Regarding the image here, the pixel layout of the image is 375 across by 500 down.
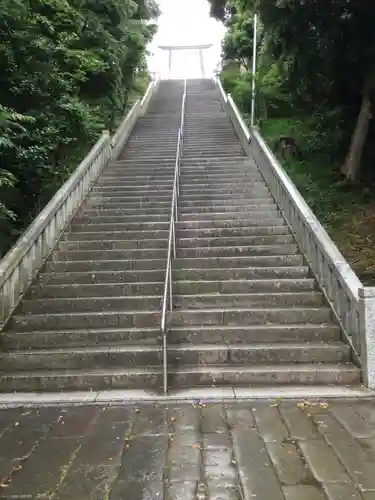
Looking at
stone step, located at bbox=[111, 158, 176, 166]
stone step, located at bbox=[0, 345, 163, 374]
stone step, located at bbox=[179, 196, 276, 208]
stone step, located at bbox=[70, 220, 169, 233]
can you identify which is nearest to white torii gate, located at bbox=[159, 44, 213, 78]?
stone step, located at bbox=[111, 158, 176, 166]

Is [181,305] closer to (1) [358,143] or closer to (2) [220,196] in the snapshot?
(2) [220,196]

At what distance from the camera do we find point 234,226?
28.7 ft

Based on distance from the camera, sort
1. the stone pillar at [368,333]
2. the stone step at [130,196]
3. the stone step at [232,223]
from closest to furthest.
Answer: the stone pillar at [368,333], the stone step at [232,223], the stone step at [130,196]

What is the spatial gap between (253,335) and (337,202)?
5.25 metres

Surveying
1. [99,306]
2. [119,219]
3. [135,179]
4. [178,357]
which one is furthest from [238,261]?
[135,179]

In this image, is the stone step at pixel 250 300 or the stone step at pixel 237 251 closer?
the stone step at pixel 250 300

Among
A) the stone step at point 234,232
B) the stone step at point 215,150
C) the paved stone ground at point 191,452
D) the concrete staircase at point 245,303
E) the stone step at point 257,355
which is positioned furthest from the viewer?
the stone step at point 215,150

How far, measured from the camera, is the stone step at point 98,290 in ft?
22.5

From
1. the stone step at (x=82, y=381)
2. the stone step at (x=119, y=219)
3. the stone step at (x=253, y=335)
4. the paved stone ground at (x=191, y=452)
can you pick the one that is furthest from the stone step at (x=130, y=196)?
the paved stone ground at (x=191, y=452)

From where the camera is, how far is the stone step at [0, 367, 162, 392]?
17.1ft

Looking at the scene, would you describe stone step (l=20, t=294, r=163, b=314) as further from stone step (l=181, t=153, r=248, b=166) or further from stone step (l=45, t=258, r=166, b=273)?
stone step (l=181, t=153, r=248, b=166)

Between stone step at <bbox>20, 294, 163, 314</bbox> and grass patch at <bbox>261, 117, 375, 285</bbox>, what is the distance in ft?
10.9

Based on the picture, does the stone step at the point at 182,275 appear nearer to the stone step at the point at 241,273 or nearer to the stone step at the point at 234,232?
the stone step at the point at 241,273

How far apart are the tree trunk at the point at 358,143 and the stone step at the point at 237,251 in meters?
3.91
